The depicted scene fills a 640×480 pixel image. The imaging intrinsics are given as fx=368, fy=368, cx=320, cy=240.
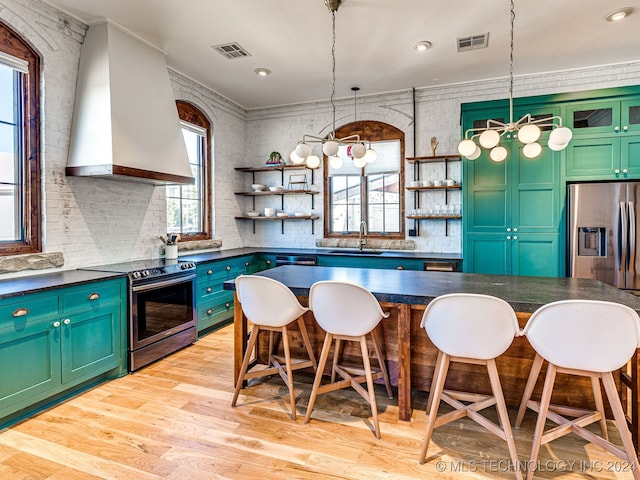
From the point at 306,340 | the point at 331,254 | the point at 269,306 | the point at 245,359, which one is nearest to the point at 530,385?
the point at 306,340

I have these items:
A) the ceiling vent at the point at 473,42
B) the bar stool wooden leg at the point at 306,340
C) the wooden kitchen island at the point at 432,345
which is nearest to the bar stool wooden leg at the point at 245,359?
the wooden kitchen island at the point at 432,345

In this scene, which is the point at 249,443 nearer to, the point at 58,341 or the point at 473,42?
the point at 58,341

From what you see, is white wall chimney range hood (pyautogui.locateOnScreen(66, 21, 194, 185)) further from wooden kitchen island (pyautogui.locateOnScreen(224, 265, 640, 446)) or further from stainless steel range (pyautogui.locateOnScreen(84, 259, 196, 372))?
wooden kitchen island (pyautogui.locateOnScreen(224, 265, 640, 446))

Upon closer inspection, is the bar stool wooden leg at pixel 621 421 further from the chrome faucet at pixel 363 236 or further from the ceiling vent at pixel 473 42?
the chrome faucet at pixel 363 236

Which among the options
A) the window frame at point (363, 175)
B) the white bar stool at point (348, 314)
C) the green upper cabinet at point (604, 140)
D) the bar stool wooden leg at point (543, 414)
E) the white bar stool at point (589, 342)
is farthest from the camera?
the window frame at point (363, 175)

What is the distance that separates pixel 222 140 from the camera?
17.6 feet

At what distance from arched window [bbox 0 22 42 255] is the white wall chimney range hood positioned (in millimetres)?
293

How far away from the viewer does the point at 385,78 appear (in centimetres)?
465

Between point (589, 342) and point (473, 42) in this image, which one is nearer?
point (589, 342)

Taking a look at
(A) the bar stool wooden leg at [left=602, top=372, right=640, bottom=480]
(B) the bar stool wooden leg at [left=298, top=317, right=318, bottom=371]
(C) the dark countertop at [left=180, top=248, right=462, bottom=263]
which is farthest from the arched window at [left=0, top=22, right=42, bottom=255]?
(A) the bar stool wooden leg at [left=602, top=372, right=640, bottom=480]

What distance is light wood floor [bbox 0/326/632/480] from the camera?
75.5 inches

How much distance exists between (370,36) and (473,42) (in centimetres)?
106

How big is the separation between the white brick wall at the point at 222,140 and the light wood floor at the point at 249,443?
4.92ft

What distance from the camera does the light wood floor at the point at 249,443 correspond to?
192 centimetres
